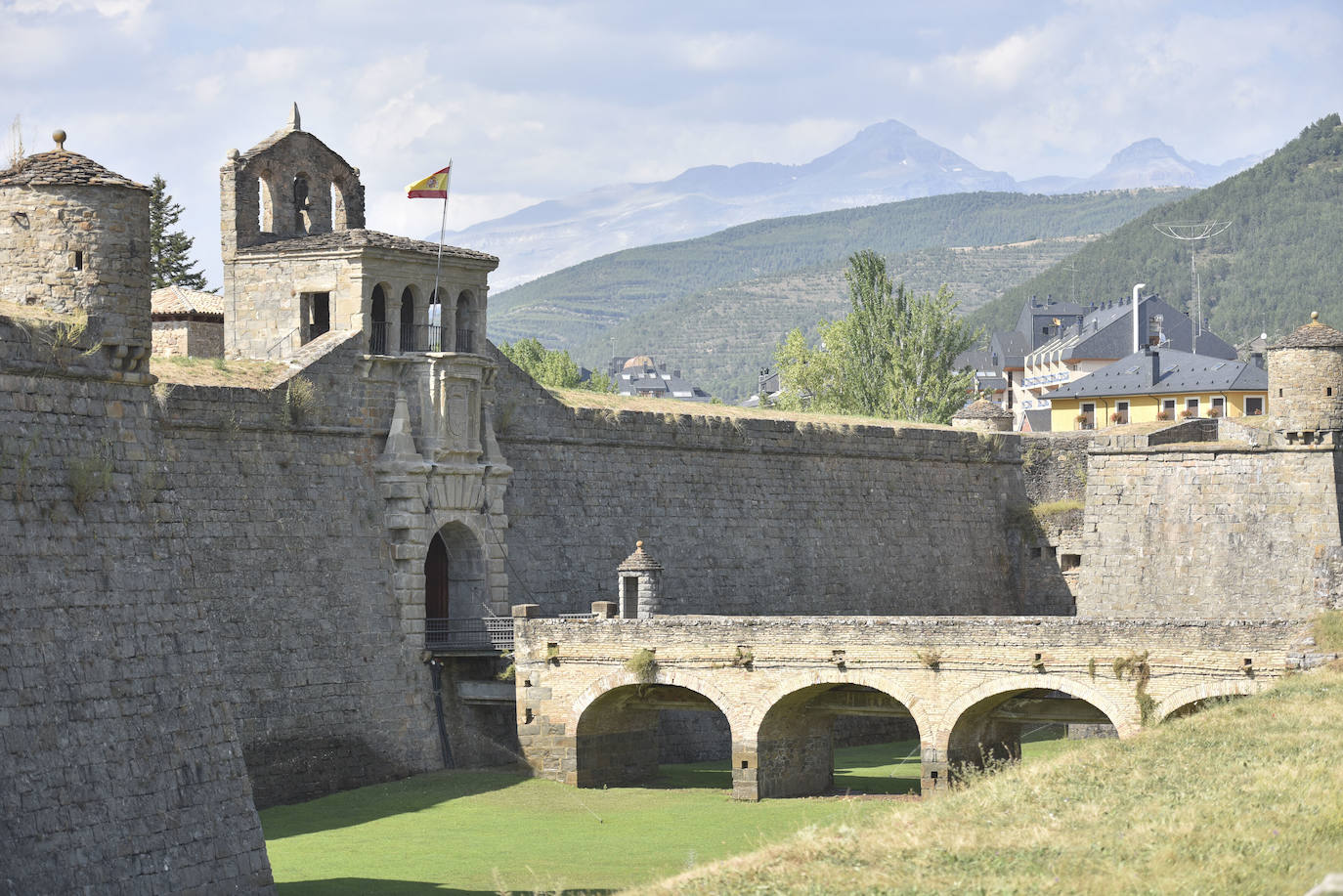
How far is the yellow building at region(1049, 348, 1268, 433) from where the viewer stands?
66.9m

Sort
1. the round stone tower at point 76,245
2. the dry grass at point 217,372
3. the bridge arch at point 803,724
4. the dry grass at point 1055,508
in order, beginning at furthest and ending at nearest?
the dry grass at point 1055,508 < the bridge arch at point 803,724 < the dry grass at point 217,372 < the round stone tower at point 76,245

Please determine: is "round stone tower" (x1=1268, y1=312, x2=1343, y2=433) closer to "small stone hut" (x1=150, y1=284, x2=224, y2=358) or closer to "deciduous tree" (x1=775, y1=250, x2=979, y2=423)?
"small stone hut" (x1=150, y1=284, x2=224, y2=358)

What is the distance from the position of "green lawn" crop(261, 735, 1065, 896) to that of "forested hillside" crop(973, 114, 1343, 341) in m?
98.4

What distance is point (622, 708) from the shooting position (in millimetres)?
35062

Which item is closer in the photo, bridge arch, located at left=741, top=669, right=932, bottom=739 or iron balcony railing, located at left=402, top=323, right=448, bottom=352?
bridge arch, located at left=741, top=669, right=932, bottom=739

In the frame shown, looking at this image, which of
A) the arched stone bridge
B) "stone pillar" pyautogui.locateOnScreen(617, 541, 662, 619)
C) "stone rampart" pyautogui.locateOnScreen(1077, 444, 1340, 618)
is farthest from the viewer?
"stone rampart" pyautogui.locateOnScreen(1077, 444, 1340, 618)

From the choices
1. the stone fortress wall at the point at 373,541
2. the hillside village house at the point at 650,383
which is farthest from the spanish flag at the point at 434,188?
the hillside village house at the point at 650,383

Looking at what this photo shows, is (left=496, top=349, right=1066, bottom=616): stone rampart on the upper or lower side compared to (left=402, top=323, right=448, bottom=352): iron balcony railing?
lower

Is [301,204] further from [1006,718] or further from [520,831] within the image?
[1006,718]

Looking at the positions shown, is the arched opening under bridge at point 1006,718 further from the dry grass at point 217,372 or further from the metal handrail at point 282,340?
the metal handrail at point 282,340

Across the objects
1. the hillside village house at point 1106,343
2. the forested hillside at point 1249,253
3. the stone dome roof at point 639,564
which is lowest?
the stone dome roof at point 639,564

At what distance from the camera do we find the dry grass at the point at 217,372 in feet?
102

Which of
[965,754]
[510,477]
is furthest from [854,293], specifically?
[965,754]

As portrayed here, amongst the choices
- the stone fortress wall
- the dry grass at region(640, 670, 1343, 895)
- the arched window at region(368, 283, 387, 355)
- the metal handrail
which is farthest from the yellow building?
the dry grass at region(640, 670, 1343, 895)
